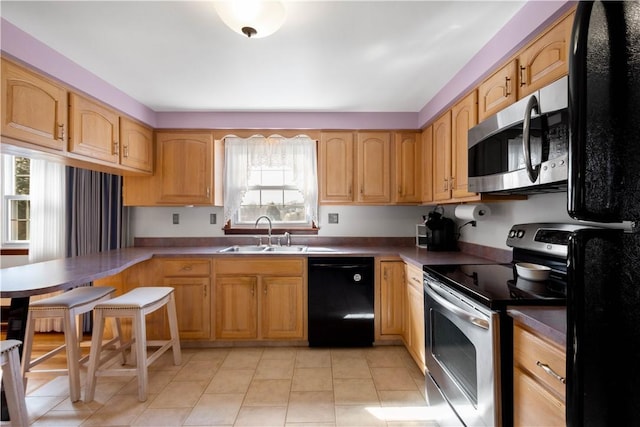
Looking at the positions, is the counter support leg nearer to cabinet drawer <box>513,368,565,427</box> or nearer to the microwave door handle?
cabinet drawer <box>513,368,565,427</box>

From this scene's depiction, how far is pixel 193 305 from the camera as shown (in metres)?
2.71

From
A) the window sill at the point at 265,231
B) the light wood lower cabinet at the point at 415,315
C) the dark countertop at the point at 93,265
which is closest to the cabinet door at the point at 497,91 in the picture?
the dark countertop at the point at 93,265

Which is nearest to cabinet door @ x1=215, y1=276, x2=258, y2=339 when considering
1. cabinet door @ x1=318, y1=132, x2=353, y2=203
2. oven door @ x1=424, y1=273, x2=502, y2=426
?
cabinet door @ x1=318, y1=132, x2=353, y2=203

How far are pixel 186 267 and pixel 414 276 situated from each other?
194 centimetres

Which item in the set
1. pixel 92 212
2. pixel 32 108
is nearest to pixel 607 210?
pixel 32 108

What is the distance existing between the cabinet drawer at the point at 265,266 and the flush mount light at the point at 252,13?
180 cm

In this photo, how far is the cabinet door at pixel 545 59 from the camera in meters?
1.28

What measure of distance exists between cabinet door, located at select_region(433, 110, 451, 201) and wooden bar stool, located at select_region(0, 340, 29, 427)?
2.69m

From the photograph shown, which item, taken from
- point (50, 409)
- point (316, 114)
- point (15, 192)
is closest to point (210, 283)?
point (50, 409)

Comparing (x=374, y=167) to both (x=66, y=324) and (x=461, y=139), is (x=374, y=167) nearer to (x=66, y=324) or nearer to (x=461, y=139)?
(x=461, y=139)

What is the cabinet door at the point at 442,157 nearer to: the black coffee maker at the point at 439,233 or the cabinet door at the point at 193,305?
the black coffee maker at the point at 439,233

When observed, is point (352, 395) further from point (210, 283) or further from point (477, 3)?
point (477, 3)

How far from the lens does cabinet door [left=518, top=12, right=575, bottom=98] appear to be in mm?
1283

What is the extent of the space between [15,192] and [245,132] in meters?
2.52
